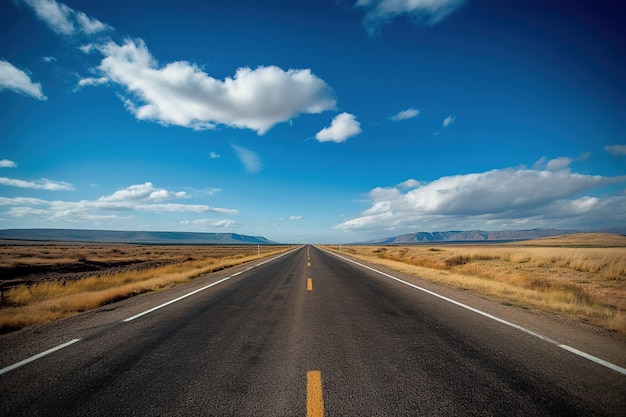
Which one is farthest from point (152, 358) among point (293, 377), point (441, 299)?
point (441, 299)

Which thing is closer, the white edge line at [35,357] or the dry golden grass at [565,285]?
the white edge line at [35,357]

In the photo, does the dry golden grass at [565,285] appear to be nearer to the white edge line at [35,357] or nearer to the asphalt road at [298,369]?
the asphalt road at [298,369]

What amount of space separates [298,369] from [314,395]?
2.31 ft

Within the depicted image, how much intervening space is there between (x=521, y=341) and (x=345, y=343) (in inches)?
119

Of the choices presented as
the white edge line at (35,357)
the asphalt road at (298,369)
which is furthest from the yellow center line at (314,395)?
the white edge line at (35,357)

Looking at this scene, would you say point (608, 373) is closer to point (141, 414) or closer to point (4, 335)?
point (141, 414)

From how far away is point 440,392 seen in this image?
9.95 feet

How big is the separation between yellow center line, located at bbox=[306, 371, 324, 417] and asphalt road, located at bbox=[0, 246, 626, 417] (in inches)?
0.5

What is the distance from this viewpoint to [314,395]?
2.92 m

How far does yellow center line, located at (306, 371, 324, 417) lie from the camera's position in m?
2.64

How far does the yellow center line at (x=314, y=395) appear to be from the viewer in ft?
8.65

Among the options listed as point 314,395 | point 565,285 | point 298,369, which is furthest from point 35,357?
point 565,285

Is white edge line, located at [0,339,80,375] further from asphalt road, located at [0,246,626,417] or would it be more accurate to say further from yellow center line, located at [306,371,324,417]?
yellow center line, located at [306,371,324,417]

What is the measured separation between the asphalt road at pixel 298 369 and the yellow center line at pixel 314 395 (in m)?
0.01
